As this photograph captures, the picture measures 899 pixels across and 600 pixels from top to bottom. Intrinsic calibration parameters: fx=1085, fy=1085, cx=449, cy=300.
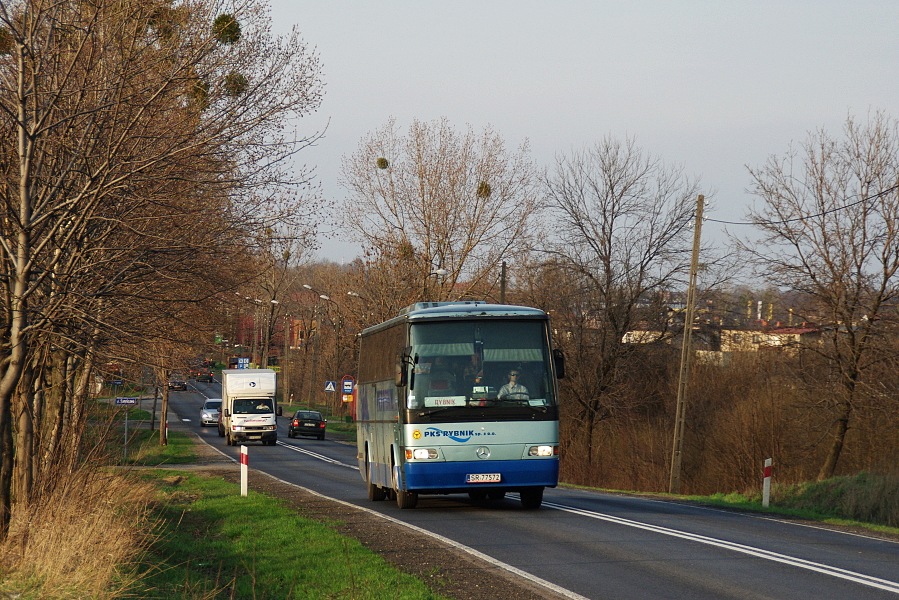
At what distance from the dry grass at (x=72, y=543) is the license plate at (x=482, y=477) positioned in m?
4.71

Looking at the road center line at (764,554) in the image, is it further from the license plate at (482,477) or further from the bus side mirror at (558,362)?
the bus side mirror at (558,362)

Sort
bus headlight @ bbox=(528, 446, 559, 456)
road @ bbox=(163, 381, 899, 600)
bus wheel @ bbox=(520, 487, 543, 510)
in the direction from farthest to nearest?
bus wheel @ bbox=(520, 487, 543, 510)
bus headlight @ bbox=(528, 446, 559, 456)
road @ bbox=(163, 381, 899, 600)

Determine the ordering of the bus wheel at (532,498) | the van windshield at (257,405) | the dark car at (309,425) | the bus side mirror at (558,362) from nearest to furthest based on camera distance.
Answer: the bus side mirror at (558,362)
the bus wheel at (532,498)
the van windshield at (257,405)
the dark car at (309,425)

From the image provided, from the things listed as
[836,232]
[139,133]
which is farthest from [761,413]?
[139,133]

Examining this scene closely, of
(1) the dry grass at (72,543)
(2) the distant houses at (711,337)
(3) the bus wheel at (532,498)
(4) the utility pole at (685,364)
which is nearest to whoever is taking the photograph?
(1) the dry grass at (72,543)

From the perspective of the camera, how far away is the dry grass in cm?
1027

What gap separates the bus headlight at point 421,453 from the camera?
1622cm

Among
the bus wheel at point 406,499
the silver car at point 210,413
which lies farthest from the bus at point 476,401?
the silver car at point 210,413

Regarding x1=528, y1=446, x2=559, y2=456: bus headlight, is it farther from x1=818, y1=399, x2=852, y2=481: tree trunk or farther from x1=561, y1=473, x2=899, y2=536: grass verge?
x1=818, y1=399, x2=852, y2=481: tree trunk

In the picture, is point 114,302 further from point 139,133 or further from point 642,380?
point 642,380

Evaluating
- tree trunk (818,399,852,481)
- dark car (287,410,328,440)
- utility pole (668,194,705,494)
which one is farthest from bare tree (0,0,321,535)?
dark car (287,410,328,440)

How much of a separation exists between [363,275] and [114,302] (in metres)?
34.6

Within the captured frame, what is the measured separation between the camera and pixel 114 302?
1495 cm

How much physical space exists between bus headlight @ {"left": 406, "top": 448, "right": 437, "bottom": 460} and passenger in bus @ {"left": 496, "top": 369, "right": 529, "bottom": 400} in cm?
129
